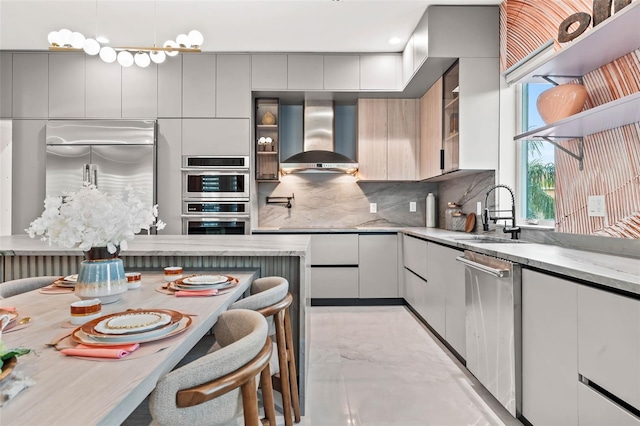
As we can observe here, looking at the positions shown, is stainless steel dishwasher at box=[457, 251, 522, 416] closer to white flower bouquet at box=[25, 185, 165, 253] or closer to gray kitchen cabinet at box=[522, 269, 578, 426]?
gray kitchen cabinet at box=[522, 269, 578, 426]

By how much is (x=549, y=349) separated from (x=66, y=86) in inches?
191

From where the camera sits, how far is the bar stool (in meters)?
1.48

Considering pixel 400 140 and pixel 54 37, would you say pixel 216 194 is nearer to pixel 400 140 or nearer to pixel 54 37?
pixel 54 37

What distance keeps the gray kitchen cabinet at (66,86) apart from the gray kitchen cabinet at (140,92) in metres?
0.46

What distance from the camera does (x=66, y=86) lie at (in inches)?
161

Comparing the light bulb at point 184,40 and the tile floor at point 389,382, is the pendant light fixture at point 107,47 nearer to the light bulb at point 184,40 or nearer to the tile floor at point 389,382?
the light bulb at point 184,40

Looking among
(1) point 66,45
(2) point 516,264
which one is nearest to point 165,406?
(2) point 516,264

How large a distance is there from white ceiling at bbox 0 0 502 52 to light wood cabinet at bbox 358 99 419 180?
2.11ft

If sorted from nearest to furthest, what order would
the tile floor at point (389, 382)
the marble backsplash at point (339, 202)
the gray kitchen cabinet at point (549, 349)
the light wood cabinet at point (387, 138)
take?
the gray kitchen cabinet at point (549, 349) → the tile floor at point (389, 382) → the light wood cabinet at point (387, 138) → the marble backsplash at point (339, 202)

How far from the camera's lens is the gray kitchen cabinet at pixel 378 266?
415 cm

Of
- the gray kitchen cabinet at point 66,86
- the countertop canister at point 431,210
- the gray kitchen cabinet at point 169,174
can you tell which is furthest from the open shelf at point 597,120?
the gray kitchen cabinet at point 66,86

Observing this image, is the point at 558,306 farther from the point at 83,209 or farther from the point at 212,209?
the point at 212,209

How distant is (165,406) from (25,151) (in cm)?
449

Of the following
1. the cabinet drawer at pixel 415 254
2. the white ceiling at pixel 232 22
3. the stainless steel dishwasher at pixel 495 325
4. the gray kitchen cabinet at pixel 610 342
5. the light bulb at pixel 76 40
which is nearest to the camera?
the gray kitchen cabinet at pixel 610 342
